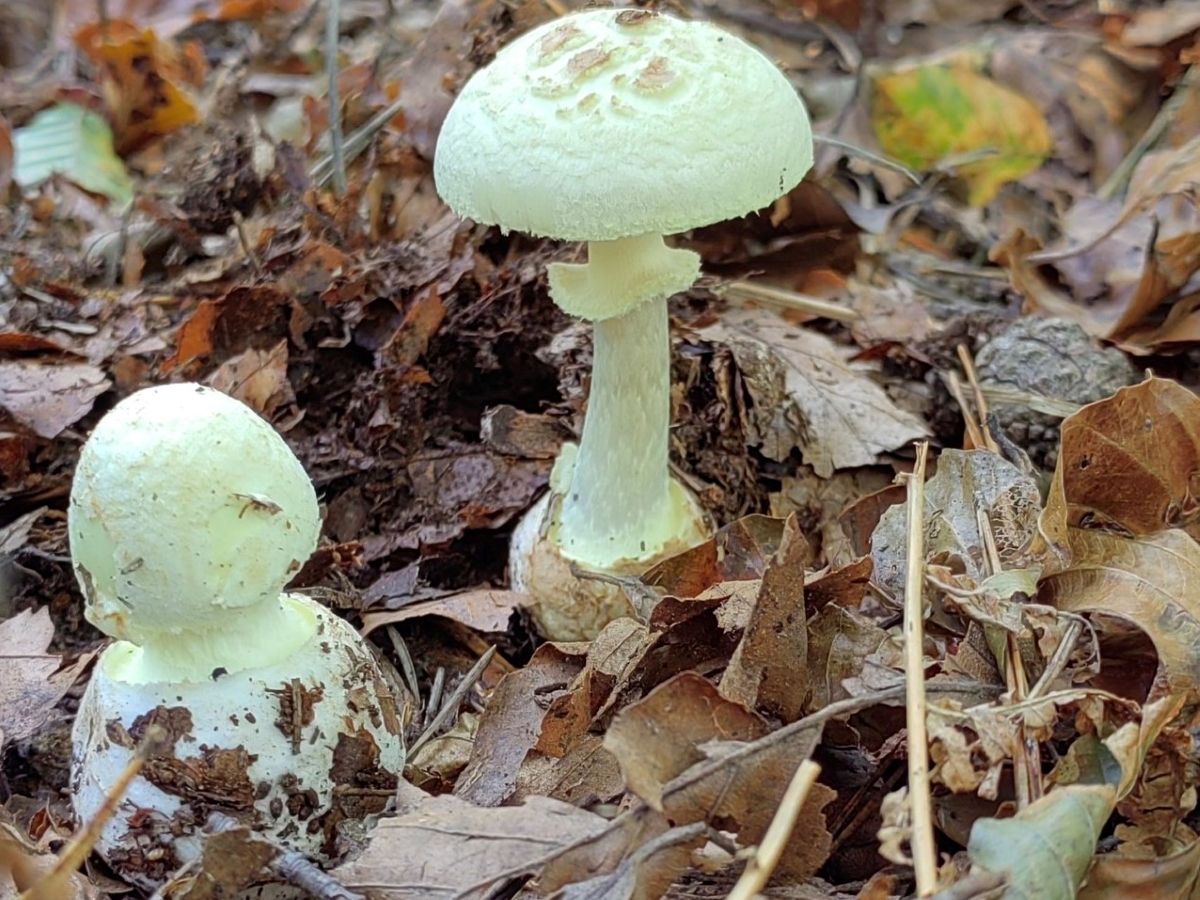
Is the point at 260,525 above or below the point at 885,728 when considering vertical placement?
above

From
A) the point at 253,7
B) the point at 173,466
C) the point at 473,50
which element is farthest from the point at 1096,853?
the point at 253,7

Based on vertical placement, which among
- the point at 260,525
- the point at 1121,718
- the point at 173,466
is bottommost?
the point at 1121,718

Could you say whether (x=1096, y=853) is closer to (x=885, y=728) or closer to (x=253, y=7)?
(x=885, y=728)

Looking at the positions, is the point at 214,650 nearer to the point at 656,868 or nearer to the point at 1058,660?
the point at 656,868

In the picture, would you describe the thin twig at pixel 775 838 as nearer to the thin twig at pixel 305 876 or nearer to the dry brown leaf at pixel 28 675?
the thin twig at pixel 305 876

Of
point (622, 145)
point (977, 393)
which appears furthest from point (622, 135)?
point (977, 393)
